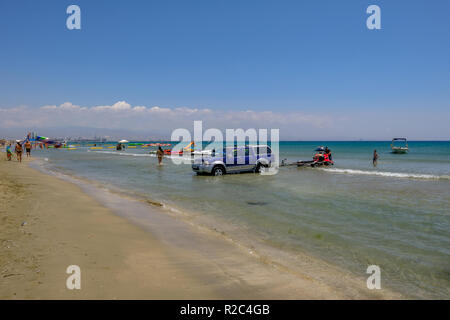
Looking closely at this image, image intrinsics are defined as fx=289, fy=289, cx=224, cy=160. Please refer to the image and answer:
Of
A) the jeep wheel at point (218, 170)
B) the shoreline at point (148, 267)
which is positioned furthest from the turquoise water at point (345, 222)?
the jeep wheel at point (218, 170)

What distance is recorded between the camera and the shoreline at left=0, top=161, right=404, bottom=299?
148 inches

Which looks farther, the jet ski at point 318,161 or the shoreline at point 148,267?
the jet ski at point 318,161

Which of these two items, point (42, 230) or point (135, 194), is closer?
point (42, 230)

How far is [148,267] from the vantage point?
15.2ft

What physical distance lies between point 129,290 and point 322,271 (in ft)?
10.4

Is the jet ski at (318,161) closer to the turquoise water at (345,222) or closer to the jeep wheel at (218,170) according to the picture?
the jeep wheel at (218,170)

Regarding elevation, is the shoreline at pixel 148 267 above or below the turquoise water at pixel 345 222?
above

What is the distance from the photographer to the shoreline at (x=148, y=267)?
148 inches

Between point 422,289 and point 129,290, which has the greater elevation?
point 129,290

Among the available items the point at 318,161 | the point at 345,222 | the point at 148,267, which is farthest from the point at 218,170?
the point at 148,267

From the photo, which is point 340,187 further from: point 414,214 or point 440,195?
point 414,214

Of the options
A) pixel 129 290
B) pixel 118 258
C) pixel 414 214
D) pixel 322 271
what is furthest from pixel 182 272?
pixel 414 214

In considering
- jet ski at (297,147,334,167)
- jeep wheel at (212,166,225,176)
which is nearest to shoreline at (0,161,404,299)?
jeep wheel at (212,166,225,176)

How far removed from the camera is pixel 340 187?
1530cm
